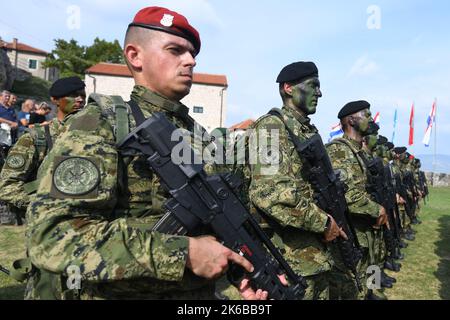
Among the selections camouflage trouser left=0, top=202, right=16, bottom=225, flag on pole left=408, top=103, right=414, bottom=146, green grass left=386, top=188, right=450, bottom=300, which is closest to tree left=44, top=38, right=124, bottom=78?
flag on pole left=408, top=103, right=414, bottom=146

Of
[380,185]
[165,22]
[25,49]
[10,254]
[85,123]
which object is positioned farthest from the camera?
[25,49]

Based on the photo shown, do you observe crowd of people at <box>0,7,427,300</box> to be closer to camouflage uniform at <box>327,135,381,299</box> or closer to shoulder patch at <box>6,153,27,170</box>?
camouflage uniform at <box>327,135,381,299</box>

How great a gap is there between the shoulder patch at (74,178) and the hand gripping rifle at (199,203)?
0.53 ft

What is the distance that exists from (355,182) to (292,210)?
1.98 m

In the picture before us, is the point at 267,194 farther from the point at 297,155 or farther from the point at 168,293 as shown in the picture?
the point at 168,293

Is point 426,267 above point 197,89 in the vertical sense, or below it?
below

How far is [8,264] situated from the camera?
4.93 m

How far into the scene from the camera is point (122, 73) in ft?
116

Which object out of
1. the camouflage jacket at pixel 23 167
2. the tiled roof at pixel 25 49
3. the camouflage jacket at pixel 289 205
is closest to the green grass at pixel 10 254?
the camouflage jacket at pixel 23 167

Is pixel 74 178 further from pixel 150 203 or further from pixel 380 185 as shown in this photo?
pixel 380 185

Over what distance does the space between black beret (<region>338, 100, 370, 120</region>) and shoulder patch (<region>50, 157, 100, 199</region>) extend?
4197 mm

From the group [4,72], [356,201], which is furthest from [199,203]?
[4,72]

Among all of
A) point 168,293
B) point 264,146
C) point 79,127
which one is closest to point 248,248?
point 168,293
